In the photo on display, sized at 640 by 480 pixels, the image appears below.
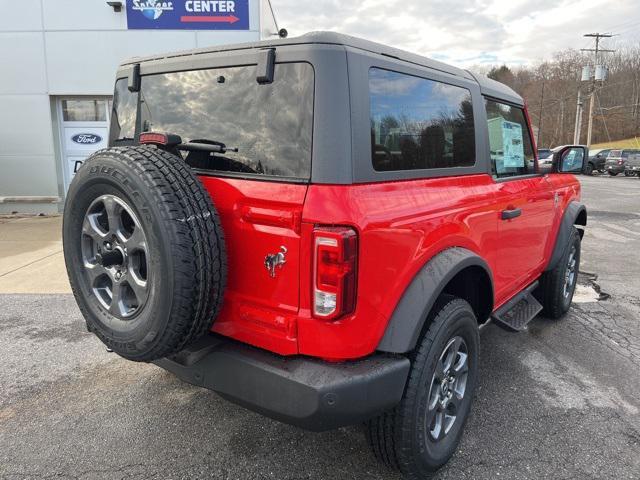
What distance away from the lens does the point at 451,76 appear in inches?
107

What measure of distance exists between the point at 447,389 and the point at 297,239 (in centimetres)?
123

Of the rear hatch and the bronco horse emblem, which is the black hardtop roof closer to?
the rear hatch

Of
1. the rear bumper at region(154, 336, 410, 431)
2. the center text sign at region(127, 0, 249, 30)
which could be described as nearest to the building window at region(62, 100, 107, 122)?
the center text sign at region(127, 0, 249, 30)

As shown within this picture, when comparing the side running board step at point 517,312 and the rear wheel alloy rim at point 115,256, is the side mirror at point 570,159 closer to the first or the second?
the side running board step at point 517,312

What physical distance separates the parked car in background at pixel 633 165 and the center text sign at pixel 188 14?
28698 mm

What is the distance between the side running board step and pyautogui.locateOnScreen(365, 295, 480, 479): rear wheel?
2.08ft

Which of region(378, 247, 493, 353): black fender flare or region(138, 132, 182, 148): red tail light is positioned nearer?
region(378, 247, 493, 353): black fender flare

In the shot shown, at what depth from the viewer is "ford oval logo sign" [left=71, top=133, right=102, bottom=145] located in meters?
10.9

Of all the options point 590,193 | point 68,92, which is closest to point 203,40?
point 68,92

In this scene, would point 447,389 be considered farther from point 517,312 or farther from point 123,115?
point 123,115

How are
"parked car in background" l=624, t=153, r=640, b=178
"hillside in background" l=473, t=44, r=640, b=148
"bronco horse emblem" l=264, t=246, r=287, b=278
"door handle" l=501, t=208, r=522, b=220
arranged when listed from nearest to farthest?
"bronco horse emblem" l=264, t=246, r=287, b=278, "door handle" l=501, t=208, r=522, b=220, "parked car in background" l=624, t=153, r=640, b=178, "hillside in background" l=473, t=44, r=640, b=148

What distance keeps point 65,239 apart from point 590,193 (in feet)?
64.4

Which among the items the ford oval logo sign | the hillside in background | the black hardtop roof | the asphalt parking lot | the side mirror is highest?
the hillside in background

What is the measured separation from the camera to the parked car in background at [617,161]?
3086cm
